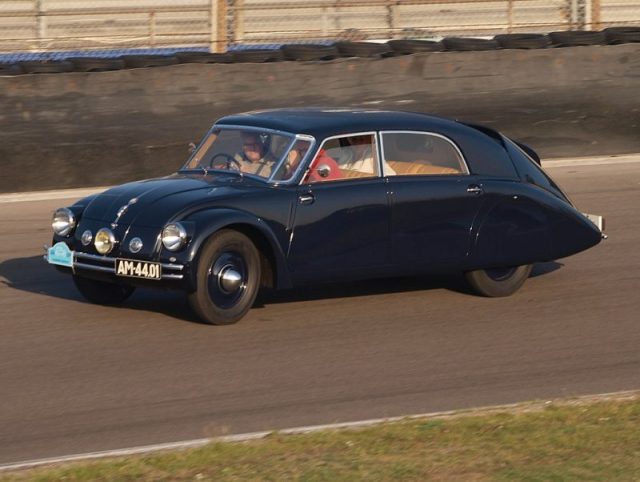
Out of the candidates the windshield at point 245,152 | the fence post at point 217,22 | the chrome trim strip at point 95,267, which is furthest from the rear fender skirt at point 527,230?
the fence post at point 217,22

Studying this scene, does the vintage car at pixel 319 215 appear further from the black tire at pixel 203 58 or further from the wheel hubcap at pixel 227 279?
the black tire at pixel 203 58

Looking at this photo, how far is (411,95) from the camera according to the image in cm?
1514

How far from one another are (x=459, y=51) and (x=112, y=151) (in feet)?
14.3

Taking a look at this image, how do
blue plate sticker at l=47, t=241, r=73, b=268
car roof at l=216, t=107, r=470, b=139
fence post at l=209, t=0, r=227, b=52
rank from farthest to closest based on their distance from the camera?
1. fence post at l=209, t=0, r=227, b=52
2. car roof at l=216, t=107, r=470, b=139
3. blue plate sticker at l=47, t=241, r=73, b=268

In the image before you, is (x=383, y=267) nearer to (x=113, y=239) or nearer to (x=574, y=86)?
(x=113, y=239)

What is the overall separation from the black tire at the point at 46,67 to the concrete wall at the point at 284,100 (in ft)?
0.29

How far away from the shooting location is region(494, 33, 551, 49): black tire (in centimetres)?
1563

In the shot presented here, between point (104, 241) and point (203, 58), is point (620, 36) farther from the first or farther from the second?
point (104, 241)

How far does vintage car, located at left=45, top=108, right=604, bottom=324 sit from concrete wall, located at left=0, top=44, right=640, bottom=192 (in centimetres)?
437

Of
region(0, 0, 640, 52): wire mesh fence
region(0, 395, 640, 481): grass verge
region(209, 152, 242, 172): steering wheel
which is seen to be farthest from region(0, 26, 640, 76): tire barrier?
region(0, 395, 640, 481): grass verge

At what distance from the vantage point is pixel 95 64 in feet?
46.0

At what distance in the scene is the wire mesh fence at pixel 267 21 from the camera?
16.1 metres

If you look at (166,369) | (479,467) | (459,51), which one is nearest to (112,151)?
(459,51)

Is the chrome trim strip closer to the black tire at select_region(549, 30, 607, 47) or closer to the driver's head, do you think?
the driver's head
